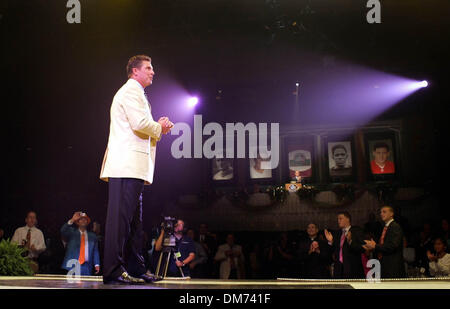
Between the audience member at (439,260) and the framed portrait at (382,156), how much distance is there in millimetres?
3427

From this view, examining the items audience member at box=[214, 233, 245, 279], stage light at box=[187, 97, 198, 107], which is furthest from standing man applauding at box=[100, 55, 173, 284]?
stage light at box=[187, 97, 198, 107]

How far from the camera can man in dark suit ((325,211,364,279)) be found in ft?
17.8

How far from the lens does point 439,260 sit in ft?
20.0

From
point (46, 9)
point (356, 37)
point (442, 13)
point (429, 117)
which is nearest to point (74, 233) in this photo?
point (46, 9)

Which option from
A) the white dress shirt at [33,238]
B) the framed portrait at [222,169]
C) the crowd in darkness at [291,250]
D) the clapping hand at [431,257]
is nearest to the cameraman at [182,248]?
the crowd in darkness at [291,250]

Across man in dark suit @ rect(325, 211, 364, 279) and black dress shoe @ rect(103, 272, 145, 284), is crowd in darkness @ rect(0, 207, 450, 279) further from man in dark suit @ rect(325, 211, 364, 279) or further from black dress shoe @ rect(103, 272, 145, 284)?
black dress shoe @ rect(103, 272, 145, 284)

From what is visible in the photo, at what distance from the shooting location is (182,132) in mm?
8805

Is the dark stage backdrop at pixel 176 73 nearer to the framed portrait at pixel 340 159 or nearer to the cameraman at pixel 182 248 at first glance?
the framed portrait at pixel 340 159

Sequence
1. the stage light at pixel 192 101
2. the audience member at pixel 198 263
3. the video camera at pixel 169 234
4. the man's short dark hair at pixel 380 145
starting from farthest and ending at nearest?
the man's short dark hair at pixel 380 145
the stage light at pixel 192 101
the audience member at pixel 198 263
the video camera at pixel 169 234

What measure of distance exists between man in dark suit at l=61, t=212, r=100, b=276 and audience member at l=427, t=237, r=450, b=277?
4.60 metres

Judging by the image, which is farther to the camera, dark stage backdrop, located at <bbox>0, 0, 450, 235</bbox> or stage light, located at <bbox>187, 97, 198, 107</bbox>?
stage light, located at <bbox>187, 97, 198, 107</bbox>

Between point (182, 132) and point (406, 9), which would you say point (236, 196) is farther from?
point (406, 9)

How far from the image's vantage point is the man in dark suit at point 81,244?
577 centimetres

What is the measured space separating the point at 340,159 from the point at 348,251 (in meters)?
4.69
